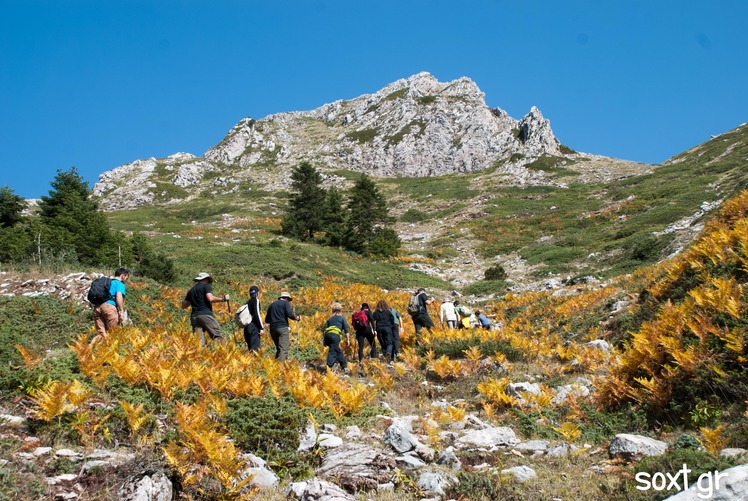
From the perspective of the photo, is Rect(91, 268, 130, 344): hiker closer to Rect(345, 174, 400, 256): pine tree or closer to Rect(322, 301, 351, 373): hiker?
Rect(322, 301, 351, 373): hiker

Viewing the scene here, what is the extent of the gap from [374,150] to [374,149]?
43cm

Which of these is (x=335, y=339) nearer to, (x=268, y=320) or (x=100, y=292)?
(x=268, y=320)

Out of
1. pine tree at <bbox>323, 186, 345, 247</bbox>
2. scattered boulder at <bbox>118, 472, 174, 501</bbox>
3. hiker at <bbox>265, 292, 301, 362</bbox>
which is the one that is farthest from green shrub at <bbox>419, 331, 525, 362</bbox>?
pine tree at <bbox>323, 186, 345, 247</bbox>

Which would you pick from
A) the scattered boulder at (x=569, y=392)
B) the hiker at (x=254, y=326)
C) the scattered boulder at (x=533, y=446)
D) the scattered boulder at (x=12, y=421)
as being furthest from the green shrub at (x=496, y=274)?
the scattered boulder at (x=12, y=421)

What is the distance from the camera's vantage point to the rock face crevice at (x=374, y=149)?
87.0 metres

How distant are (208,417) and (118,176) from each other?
108 m

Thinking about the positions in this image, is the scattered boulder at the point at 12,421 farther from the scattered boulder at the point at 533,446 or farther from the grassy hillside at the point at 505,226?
the grassy hillside at the point at 505,226

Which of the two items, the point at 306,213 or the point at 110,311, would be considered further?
the point at 306,213

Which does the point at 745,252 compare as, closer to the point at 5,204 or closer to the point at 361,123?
the point at 5,204

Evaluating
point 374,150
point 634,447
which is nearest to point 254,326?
point 634,447

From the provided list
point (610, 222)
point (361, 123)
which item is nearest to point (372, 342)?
point (610, 222)

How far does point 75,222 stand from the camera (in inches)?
731

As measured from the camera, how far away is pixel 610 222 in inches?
1364

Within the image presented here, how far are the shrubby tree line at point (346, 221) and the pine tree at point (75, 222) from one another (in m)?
16.7
